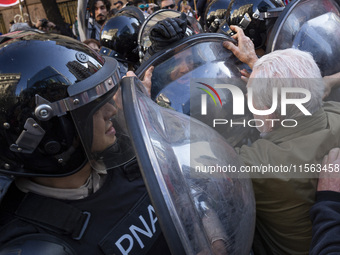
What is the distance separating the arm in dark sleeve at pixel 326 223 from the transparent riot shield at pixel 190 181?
0.80ft

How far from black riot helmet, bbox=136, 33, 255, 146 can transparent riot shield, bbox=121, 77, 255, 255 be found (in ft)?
1.83

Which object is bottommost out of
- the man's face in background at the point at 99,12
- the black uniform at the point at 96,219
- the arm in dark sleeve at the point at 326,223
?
the man's face in background at the point at 99,12

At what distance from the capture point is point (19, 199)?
1.35 m

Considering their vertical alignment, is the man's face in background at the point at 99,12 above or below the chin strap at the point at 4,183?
below

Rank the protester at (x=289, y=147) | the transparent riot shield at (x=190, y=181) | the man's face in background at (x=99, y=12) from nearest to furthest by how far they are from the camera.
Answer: the transparent riot shield at (x=190, y=181) → the protester at (x=289, y=147) → the man's face in background at (x=99, y=12)

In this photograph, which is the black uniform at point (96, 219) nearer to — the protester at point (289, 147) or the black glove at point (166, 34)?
the protester at point (289, 147)

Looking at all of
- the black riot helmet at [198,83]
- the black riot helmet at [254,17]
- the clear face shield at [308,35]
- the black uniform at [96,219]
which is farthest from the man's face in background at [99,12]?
the black uniform at [96,219]

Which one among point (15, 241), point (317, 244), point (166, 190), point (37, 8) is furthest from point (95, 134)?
point (37, 8)

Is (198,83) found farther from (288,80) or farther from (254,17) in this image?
(254,17)

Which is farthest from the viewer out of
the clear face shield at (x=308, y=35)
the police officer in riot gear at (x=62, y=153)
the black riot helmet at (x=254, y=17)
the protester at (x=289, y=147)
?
the black riot helmet at (x=254, y=17)

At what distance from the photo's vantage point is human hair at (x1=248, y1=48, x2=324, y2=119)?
5.11ft

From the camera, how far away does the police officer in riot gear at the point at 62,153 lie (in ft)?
4.06

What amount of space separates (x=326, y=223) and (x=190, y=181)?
0.59 m

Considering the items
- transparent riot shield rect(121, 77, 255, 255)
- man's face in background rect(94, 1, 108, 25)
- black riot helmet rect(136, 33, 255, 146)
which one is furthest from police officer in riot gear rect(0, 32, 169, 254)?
man's face in background rect(94, 1, 108, 25)
